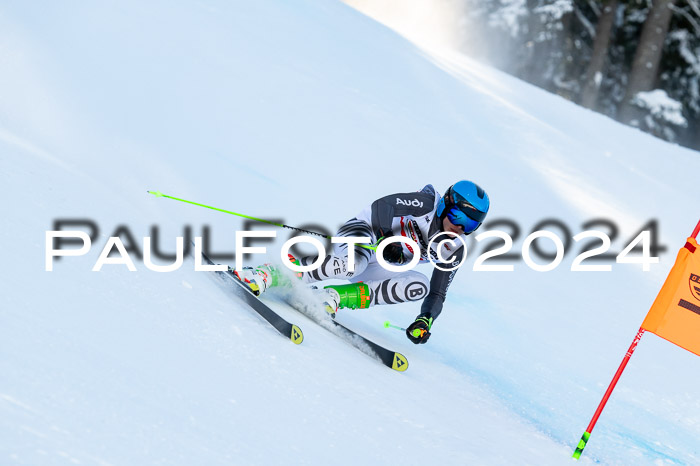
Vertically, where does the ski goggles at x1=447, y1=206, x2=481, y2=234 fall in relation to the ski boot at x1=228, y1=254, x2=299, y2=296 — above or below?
above

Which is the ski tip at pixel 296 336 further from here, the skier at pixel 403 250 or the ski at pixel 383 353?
the skier at pixel 403 250

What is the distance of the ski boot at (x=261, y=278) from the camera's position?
165 inches

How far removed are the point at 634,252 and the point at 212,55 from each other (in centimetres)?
498

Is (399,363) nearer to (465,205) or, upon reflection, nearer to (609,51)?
(465,205)

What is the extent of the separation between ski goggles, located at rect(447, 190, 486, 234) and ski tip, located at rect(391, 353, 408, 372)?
2.93 feet

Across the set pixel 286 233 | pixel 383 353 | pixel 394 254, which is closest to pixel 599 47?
pixel 286 233

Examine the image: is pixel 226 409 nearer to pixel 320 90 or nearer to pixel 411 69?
pixel 320 90

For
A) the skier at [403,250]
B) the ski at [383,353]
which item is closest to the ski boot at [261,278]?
the skier at [403,250]

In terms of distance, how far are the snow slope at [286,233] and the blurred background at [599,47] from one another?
25.8 ft

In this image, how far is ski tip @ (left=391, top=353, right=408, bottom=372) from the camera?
398cm

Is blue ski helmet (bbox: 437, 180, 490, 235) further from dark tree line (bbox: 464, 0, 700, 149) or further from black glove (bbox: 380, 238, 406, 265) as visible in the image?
dark tree line (bbox: 464, 0, 700, 149)

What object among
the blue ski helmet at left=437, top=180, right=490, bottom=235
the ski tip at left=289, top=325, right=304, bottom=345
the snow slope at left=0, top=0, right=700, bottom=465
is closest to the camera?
the snow slope at left=0, top=0, right=700, bottom=465

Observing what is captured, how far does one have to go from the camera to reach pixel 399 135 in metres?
8.72

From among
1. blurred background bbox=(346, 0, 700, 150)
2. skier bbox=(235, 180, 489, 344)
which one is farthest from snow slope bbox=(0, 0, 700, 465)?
blurred background bbox=(346, 0, 700, 150)
